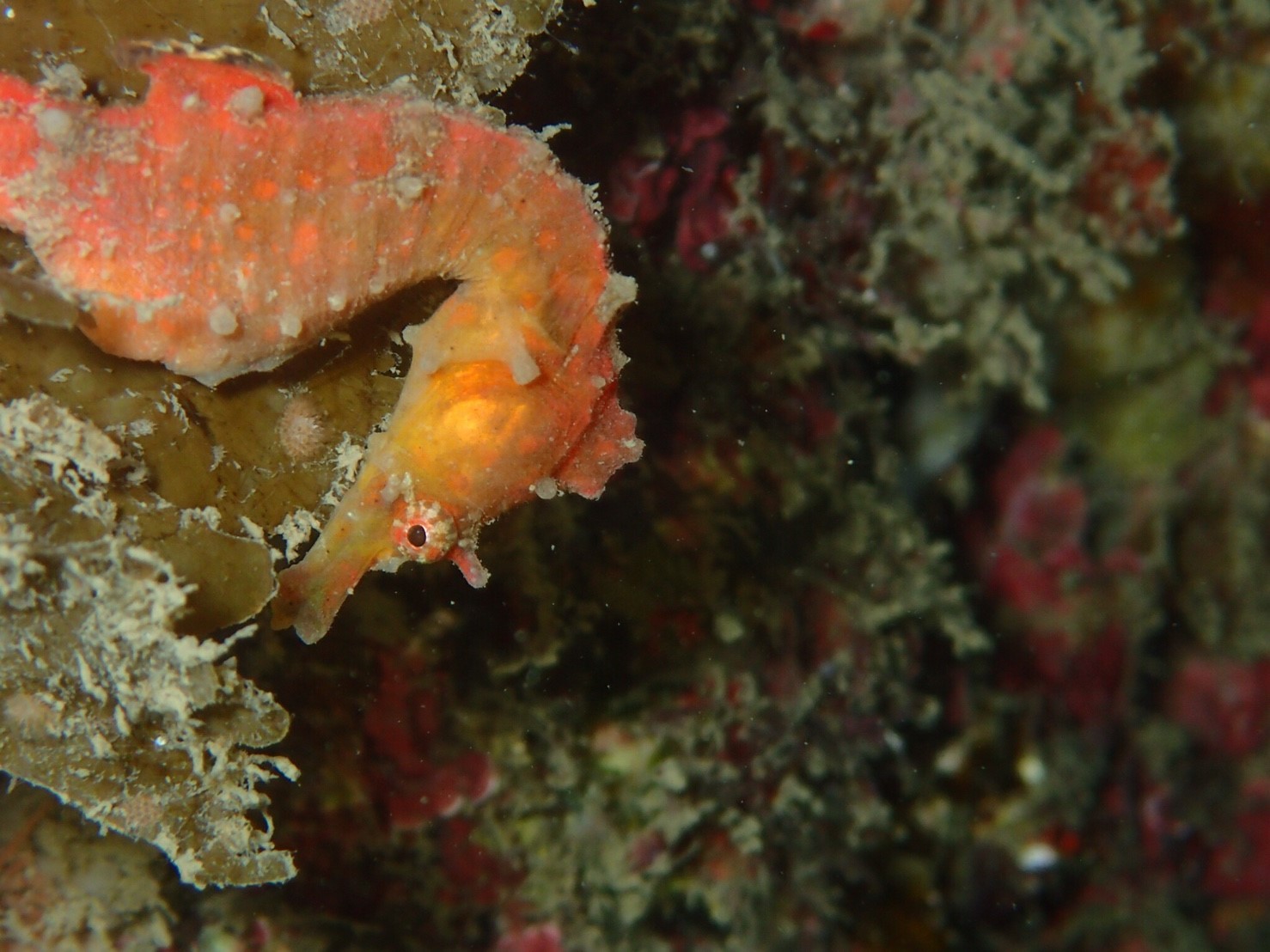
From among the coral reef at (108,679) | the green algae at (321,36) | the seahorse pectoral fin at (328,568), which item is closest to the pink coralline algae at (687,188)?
the green algae at (321,36)

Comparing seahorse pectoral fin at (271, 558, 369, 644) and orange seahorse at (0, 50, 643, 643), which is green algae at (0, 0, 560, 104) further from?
seahorse pectoral fin at (271, 558, 369, 644)

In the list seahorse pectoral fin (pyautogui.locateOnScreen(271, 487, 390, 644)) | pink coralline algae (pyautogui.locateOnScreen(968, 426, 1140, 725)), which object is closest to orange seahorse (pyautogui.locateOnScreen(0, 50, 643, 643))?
seahorse pectoral fin (pyautogui.locateOnScreen(271, 487, 390, 644))

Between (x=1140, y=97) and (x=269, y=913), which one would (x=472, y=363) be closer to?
(x=269, y=913)

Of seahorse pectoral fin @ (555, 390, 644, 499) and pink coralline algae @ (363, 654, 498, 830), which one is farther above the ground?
seahorse pectoral fin @ (555, 390, 644, 499)

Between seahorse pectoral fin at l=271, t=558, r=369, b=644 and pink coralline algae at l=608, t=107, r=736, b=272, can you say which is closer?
seahorse pectoral fin at l=271, t=558, r=369, b=644

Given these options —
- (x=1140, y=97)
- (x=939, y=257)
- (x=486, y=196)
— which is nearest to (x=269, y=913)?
(x=486, y=196)

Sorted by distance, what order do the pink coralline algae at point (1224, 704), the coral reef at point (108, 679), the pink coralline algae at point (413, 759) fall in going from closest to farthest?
1. the coral reef at point (108, 679)
2. the pink coralline algae at point (413, 759)
3. the pink coralline algae at point (1224, 704)

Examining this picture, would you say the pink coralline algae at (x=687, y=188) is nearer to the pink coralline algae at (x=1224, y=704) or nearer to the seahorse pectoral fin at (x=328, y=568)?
the seahorse pectoral fin at (x=328, y=568)

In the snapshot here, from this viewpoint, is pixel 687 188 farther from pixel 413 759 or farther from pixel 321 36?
pixel 413 759
